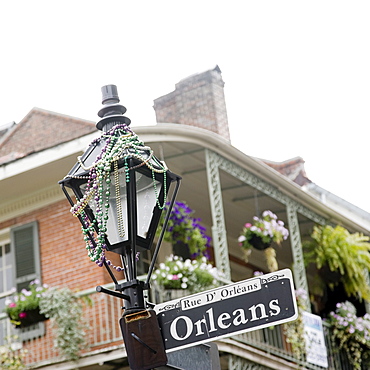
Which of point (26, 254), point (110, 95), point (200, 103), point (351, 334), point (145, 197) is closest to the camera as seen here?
point (145, 197)

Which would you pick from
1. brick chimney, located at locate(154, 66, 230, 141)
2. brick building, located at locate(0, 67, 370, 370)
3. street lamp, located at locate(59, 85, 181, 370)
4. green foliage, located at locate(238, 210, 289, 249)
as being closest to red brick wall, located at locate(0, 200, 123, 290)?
brick building, located at locate(0, 67, 370, 370)

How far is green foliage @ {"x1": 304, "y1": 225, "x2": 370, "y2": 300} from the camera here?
13883 millimetres

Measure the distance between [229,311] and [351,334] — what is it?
9474 millimetres

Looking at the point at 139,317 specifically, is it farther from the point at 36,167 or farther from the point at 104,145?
the point at 36,167

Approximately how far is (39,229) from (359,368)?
5350 mm

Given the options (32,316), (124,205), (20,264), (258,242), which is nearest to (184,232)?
(258,242)

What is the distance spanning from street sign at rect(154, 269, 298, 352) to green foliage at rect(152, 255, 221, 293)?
6.36 metres

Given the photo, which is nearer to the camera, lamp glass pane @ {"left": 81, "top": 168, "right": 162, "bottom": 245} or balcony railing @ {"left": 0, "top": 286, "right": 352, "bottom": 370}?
lamp glass pane @ {"left": 81, "top": 168, "right": 162, "bottom": 245}

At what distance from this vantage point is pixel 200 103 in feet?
56.1

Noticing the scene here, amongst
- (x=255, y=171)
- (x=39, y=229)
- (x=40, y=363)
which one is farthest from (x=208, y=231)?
(x=40, y=363)

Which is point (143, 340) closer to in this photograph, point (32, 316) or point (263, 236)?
point (32, 316)

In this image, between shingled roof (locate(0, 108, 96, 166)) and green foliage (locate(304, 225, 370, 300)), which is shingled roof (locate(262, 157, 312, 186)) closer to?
green foliage (locate(304, 225, 370, 300))

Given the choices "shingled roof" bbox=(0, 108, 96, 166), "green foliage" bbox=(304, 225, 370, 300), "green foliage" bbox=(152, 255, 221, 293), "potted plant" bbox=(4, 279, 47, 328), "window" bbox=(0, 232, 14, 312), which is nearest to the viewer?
"green foliage" bbox=(152, 255, 221, 293)

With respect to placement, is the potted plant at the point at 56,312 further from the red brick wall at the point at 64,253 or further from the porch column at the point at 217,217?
the porch column at the point at 217,217
